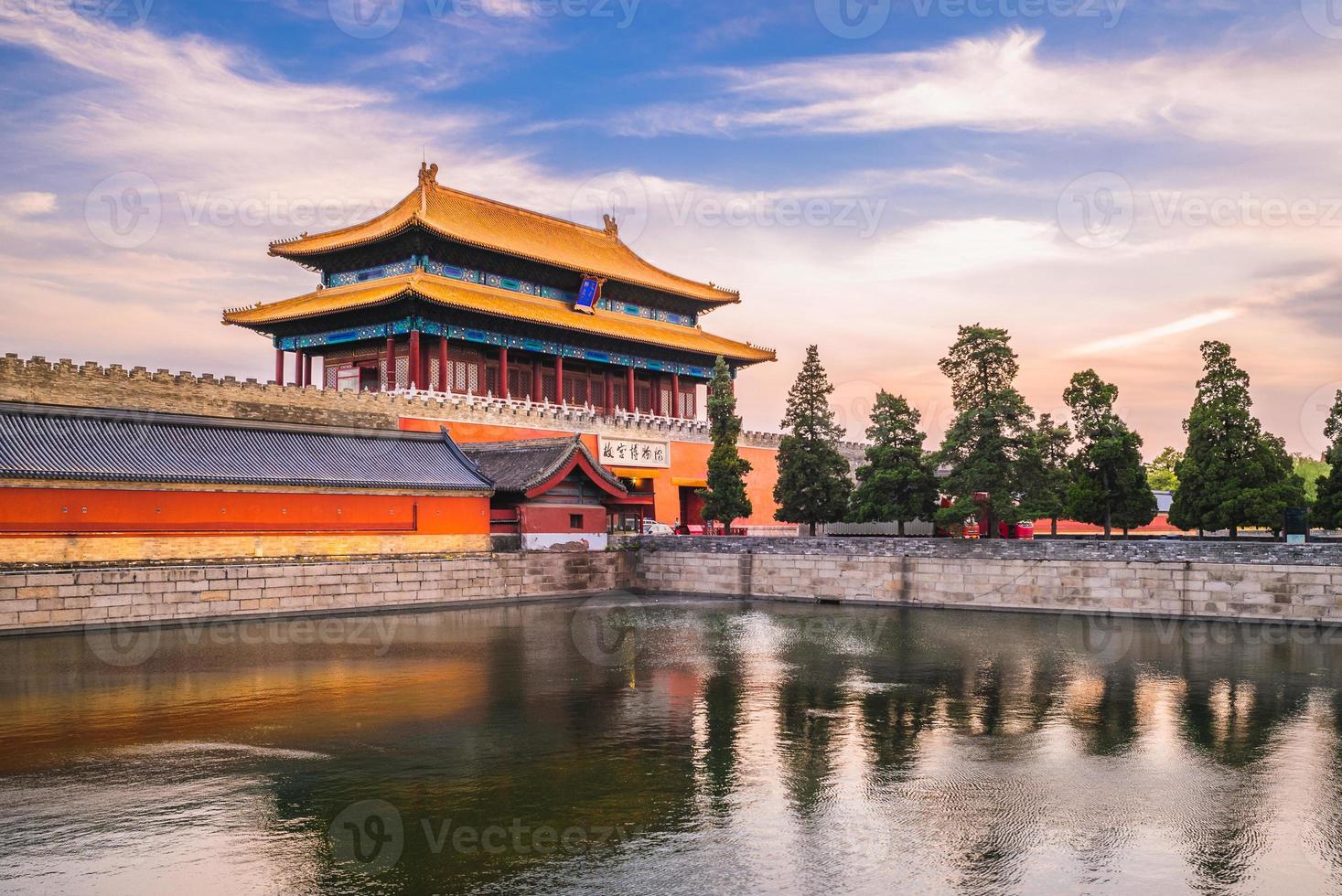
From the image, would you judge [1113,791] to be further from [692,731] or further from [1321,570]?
[1321,570]

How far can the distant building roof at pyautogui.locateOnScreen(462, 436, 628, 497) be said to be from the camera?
3578 centimetres

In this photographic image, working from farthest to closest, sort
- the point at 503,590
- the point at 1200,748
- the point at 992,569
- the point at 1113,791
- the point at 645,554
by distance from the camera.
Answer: the point at 645,554 < the point at 503,590 < the point at 992,569 < the point at 1200,748 < the point at 1113,791

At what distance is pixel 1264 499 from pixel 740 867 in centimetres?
2833

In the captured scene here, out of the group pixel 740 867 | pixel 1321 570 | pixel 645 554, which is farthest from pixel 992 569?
pixel 740 867

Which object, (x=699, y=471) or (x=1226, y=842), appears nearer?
(x=1226, y=842)

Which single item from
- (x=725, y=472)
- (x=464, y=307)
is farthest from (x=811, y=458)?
(x=464, y=307)

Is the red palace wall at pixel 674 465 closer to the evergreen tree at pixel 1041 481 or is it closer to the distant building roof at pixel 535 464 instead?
the distant building roof at pixel 535 464

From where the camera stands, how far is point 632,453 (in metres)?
51.8

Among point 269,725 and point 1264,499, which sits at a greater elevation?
point 1264,499

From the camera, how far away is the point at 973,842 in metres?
10.2
